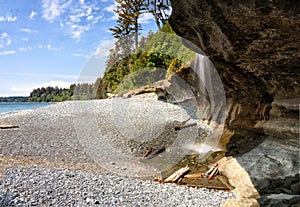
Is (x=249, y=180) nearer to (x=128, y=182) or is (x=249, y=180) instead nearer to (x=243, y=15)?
(x=128, y=182)

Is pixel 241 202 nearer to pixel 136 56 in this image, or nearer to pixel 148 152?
pixel 148 152

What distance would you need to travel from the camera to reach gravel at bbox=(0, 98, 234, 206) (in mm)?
3633

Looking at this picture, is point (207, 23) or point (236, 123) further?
point (236, 123)

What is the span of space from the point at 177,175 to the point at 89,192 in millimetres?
1809

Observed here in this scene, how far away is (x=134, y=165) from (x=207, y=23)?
11.4 ft

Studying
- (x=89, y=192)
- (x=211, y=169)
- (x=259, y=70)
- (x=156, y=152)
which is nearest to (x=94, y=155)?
(x=156, y=152)

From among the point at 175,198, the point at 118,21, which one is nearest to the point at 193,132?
the point at 175,198

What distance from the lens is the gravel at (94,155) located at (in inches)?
143

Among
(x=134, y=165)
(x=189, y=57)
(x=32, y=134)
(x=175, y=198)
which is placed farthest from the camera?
(x=189, y=57)

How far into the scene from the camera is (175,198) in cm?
378

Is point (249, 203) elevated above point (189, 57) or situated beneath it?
situated beneath

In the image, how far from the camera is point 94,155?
21.1 ft

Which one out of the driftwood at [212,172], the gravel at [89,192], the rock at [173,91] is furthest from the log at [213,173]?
the rock at [173,91]

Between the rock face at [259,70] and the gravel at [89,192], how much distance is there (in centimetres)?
101
